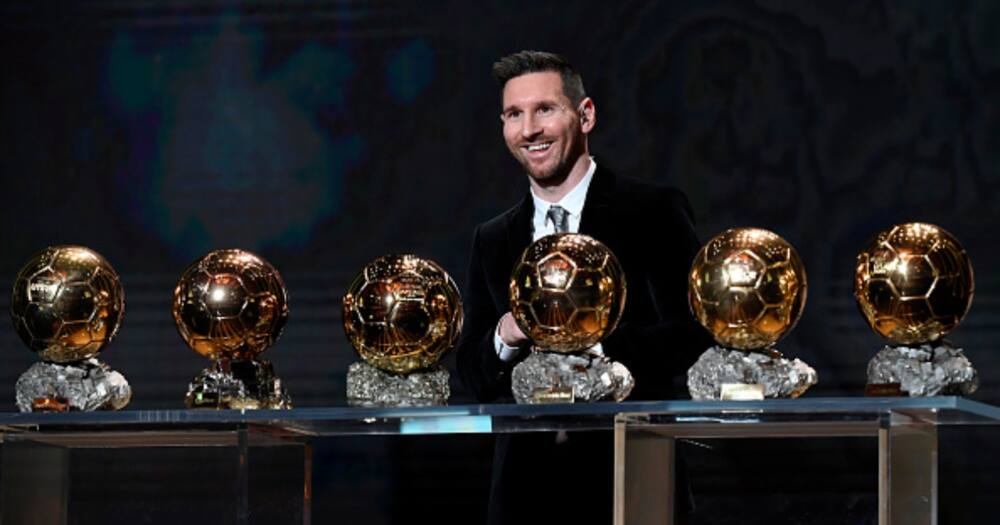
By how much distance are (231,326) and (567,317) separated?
638 millimetres

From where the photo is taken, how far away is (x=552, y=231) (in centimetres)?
385

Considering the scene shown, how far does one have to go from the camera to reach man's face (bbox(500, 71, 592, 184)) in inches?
152

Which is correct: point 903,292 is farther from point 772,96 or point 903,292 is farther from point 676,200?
point 772,96

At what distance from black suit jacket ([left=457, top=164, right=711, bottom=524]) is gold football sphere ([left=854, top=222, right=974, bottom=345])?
0.59 m

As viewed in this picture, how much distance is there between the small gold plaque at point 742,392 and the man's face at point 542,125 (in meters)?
1.04

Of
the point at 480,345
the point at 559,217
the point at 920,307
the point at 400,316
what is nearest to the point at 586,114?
the point at 559,217

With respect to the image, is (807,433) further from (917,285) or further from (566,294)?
(566,294)

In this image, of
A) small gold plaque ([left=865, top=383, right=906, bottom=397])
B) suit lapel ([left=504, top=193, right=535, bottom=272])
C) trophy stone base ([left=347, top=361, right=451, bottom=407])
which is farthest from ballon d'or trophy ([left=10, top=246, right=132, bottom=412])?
small gold plaque ([left=865, top=383, right=906, bottom=397])

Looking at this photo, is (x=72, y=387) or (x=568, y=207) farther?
(x=568, y=207)

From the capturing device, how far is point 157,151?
516 cm

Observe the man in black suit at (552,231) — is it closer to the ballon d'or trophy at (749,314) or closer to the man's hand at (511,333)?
the man's hand at (511,333)

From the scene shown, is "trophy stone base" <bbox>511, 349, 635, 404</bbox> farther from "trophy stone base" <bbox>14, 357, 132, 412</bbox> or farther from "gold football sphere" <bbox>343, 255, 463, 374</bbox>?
"trophy stone base" <bbox>14, 357, 132, 412</bbox>

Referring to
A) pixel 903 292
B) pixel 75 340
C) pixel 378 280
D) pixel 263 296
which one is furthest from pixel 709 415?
pixel 75 340

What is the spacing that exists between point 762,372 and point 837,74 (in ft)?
6.30
